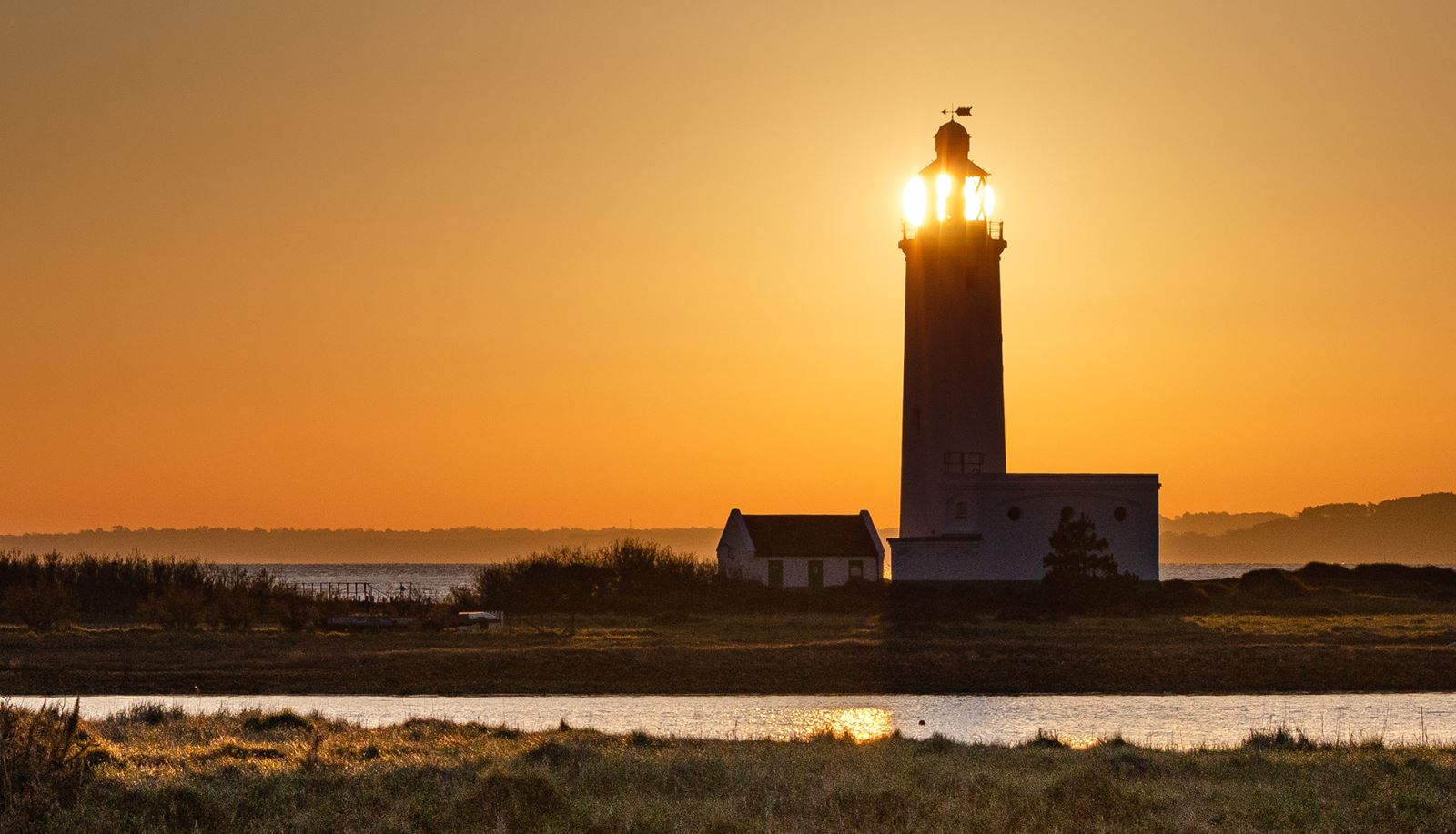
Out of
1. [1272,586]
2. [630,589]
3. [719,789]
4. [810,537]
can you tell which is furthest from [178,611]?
[1272,586]

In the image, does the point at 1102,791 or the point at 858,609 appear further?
the point at 858,609

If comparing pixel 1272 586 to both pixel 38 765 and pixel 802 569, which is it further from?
Result: pixel 38 765

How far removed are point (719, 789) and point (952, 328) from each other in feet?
141

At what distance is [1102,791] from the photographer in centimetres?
1598

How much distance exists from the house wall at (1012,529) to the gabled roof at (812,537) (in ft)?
15.1

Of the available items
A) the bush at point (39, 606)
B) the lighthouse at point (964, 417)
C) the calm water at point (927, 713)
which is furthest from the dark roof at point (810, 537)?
the calm water at point (927, 713)

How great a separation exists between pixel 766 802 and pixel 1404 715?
17.1m

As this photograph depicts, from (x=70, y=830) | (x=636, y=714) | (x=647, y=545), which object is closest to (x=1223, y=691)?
(x=636, y=714)

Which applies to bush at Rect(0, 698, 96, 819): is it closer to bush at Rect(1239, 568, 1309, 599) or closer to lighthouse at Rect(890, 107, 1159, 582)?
lighthouse at Rect(890, 107, 1159, 582)

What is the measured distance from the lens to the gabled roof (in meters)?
62.9

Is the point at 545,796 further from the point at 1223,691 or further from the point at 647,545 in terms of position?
the point at 647,545

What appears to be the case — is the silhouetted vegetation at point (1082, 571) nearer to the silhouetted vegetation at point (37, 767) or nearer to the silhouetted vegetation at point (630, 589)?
the silhouetted vegetation at point (630, 589)

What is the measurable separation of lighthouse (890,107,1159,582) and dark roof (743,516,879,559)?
14.6 ft

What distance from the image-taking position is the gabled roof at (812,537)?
206 feet
